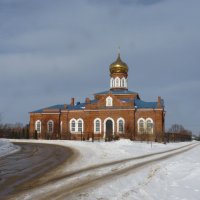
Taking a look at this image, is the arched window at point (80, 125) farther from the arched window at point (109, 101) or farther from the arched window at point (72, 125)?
the arched window at point (109, 101)

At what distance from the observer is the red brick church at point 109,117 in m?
51.1

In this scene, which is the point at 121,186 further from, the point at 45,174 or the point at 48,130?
the point at 48,130

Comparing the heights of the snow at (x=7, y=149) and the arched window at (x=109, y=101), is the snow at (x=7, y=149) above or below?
below

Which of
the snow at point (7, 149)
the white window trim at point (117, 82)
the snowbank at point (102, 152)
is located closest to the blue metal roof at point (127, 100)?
the white window trim at point (117, 82)

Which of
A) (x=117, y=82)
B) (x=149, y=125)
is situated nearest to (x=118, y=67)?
(x=117, y=82)

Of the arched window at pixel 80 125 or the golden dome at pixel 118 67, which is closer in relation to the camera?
the arched window at pixel 80 125

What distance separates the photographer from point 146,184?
9.71 meters

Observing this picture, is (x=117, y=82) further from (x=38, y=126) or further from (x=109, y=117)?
(x=38, y=126)

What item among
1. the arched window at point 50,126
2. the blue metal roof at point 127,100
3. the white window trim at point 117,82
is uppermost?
the white window trim at point 117,82

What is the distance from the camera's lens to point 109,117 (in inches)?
2073

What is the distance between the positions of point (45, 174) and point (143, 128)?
40.6 m

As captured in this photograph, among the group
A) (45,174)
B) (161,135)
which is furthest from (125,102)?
(45,174)

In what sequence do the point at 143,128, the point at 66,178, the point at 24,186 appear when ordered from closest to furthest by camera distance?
the point at 24,186, the point at 66,178, the point at 143,128

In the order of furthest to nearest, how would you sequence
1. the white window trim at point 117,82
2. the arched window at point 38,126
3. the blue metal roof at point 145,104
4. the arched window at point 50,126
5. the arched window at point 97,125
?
the white window trim at point 117,82 < the arched window at point 38,126 < the arched window at point 50,126 < the arched window at point 97,125 < the blue metal roof at point 145,104
